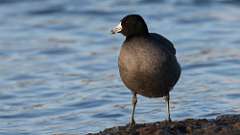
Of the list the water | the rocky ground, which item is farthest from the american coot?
the water

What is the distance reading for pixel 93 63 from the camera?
15039mm

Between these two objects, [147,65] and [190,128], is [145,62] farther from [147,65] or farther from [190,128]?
[190,128]

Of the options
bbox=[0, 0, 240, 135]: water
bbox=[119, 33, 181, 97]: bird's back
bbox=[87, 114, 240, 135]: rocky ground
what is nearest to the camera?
bbox=[87, 114, 240, 135]: rocky ground

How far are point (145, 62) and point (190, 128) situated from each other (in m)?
0.95

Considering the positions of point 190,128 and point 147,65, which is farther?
point 147,65

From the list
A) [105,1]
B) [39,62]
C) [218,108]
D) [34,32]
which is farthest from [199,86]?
[105,1]

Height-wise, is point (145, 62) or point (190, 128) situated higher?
point (145, 62)

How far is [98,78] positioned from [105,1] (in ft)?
22.8

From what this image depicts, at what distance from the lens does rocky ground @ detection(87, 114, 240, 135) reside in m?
8.02

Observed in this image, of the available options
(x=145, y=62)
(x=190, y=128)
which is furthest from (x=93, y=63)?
(x=190, y=128)

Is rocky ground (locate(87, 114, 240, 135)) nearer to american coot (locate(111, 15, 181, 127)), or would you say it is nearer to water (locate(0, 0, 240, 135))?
american coot (locate(111, 15, 181, 127))

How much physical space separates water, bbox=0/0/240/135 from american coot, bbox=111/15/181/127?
1918mm

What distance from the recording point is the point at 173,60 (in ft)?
29.9

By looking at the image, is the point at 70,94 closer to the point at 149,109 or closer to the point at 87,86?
the point at 87,86
